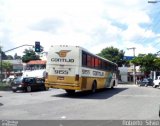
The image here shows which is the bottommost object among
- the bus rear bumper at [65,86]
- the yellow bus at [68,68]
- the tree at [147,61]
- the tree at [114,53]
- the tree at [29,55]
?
the bus rear bumper at [65,86]

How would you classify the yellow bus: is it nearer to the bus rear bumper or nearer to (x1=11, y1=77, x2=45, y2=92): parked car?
the bus rear bumper

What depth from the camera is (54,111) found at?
15359 millimetres

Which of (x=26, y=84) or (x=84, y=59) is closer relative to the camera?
(x=84, y=59)

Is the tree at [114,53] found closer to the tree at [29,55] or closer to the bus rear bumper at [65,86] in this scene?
the tree at [29,55]

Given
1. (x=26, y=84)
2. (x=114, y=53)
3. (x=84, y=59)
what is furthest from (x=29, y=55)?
(x=84, y=59)

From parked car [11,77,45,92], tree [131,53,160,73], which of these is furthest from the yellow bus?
tree [131,53,160,73]

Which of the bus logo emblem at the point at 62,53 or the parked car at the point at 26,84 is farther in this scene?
the parked car at the point at 26,84

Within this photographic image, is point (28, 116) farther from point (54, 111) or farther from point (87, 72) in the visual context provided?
point (87, 72)

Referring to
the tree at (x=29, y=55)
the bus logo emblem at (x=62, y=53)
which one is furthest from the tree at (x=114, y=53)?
the bus logo emblem at (x=62, y=53)

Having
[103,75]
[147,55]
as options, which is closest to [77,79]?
[103,75]

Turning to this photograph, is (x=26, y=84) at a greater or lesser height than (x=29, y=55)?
lesser

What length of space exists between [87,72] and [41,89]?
460 inches

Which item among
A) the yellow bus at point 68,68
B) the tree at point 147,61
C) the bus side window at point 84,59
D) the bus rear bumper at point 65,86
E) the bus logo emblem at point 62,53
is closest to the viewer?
the bus rear bumper at point 65,86

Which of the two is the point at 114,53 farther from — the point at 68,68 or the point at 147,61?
the point at 68,68
